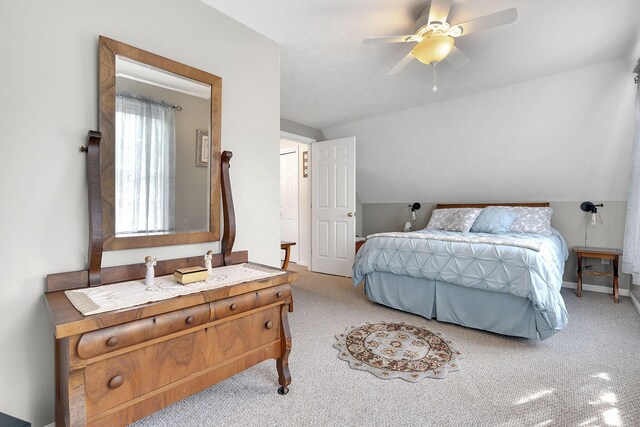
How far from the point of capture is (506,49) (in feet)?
8.65

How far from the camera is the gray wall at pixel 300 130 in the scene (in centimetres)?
456

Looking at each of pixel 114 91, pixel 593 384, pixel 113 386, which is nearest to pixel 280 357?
pixel 113 386

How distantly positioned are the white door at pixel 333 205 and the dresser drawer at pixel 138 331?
335 cm

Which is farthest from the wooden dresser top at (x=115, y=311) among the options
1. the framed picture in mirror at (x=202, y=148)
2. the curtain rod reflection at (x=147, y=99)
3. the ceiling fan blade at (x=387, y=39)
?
the ceiling fan blade at (x=387, y=39)

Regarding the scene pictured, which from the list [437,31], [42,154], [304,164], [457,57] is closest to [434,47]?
[437,31]

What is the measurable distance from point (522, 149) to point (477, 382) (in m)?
2.97

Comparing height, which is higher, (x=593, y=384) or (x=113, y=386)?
(x=113, y=386)

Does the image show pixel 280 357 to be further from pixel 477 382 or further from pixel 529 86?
pixel 529 86

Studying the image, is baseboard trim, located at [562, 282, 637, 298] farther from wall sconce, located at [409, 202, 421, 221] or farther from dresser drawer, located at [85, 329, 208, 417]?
dresser drawer, located at [85, 329, 208, 417]

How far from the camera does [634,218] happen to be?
2826 millimetres

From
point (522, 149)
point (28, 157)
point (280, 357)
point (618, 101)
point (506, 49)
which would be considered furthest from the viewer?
point (522, 149)

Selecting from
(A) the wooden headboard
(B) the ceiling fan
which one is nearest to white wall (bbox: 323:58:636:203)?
(A) the wooden headboard

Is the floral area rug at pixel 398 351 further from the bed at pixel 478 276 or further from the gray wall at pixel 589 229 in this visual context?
the gray wall at pixel 589 229

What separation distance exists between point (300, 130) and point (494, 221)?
10.0 feet
